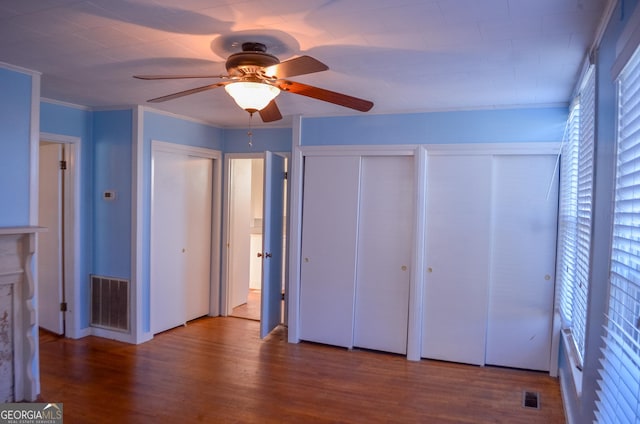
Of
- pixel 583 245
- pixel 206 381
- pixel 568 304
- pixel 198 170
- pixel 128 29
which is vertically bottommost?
pixel 206 381

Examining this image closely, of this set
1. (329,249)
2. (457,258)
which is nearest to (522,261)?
(457,258)

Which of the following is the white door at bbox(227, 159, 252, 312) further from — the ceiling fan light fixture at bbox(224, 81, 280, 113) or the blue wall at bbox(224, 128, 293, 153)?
the ceiling fan light fixture at bbox(224, 81, 280, 113)

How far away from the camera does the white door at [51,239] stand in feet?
14.0

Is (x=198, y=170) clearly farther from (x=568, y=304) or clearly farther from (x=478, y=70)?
(x=568, y=304)

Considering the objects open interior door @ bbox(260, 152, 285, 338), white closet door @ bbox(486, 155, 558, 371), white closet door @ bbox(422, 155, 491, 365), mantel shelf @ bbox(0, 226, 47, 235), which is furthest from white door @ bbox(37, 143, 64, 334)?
white closet door @ bbox(486, 155, 558, 371)

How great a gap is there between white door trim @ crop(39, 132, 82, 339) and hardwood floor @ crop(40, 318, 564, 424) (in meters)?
0.25

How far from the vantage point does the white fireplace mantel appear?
2.92m

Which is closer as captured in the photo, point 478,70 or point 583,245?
point 583,245

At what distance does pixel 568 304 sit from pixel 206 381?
2.87 m

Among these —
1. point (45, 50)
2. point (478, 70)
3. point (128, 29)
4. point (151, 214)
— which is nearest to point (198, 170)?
point (151, 214)

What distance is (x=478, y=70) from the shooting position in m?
2.76

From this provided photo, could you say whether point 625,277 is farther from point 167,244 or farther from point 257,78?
point 167,244

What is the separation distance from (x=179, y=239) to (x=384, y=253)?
226cm

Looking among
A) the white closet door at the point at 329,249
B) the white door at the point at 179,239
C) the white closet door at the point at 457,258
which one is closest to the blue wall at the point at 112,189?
the white door at the point at 179,239
